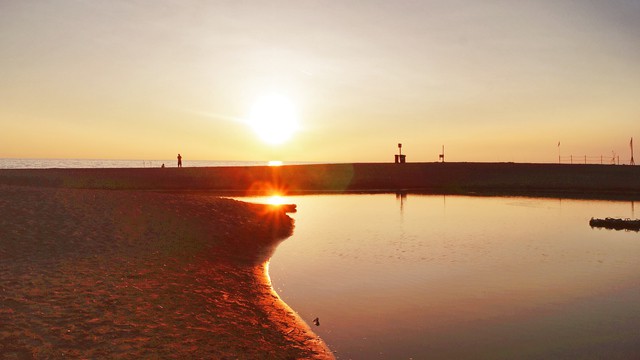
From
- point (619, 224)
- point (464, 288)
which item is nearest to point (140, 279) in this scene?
point (464, 288)

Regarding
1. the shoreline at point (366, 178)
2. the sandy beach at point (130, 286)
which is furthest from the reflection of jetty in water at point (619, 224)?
the shoreline at point (366, 178)

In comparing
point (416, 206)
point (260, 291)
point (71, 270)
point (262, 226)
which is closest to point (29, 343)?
point (71, 270)

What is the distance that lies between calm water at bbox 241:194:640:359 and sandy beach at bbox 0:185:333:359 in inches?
54.7

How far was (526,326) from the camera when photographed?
39.6ft

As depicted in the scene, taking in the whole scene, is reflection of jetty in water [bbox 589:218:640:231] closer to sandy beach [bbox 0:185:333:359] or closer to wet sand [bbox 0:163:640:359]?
wet sand [bbox 0:163:640:359]

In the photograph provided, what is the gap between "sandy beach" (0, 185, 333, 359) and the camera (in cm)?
920

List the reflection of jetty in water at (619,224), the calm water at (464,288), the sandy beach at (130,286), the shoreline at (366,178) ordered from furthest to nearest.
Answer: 1. the shoreline at (366,178)
2. the reflection of jetty in water at (619,224)
3. the calm water at (464,288)
4. the sandy beach at (130,286)

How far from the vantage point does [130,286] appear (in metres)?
12.5

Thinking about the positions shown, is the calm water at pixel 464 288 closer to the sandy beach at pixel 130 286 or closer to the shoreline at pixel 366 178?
the sandy beach at pixel 130 286

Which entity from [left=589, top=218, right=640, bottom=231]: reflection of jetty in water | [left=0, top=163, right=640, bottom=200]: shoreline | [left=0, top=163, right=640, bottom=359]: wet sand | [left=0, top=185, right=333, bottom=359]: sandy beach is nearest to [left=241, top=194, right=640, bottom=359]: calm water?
[left=589, top=218, right=640, bottom=231]: reflection of jetty in water

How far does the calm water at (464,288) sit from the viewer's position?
1096 cm

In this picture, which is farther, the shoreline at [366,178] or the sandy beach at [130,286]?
the shoreline at [366,178]

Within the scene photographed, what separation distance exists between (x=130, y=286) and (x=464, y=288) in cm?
1030

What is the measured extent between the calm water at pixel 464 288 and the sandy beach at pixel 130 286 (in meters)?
1.39
